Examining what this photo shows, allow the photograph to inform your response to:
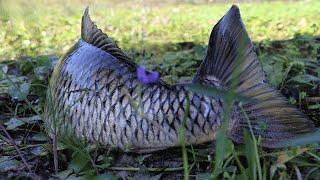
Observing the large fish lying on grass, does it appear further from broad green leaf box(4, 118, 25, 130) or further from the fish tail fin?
broad green leaf box(4, 118, 25, 130)

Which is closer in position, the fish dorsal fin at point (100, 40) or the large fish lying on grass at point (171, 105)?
the large fish lying on grass at point (171, 105)

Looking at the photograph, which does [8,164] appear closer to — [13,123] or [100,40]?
[13,123]

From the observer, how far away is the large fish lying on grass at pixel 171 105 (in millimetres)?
1690

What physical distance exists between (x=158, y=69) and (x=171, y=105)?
60.4 inches

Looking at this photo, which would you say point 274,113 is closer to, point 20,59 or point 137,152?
point 137,152

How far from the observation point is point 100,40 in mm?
2139

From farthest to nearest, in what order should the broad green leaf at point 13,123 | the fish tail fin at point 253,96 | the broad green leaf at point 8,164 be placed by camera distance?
the broad green leaf at point 13,123, the broad green leaf at point 8,164, the fish tail fin at point 253,96

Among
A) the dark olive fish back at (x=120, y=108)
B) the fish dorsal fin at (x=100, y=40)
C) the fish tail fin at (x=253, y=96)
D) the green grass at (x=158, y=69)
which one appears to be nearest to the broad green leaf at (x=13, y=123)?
the green grass at (x=158, y=69)

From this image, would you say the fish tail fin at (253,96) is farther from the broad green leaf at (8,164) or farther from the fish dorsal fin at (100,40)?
the broad green leaf at (8,164)

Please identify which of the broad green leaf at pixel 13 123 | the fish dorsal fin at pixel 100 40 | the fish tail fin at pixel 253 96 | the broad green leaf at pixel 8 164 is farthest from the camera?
the broad green leaf at pixel 13 123

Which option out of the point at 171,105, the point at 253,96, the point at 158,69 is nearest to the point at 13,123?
the point at 171,105

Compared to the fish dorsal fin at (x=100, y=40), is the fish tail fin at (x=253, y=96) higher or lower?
lower

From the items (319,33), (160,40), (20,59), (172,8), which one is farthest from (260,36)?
(172,8)

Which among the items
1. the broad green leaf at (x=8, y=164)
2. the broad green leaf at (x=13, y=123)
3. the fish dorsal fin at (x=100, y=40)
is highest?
the fish dorsal fin at (x=100, y=40)
